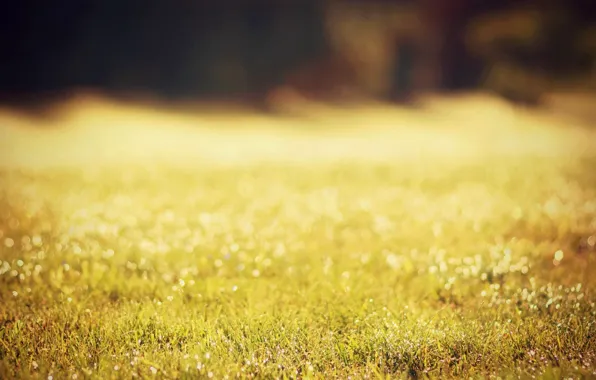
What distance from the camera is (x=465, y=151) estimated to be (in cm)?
1351

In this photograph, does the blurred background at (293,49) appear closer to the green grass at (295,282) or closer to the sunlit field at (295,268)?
the sunlit field at (295,268)

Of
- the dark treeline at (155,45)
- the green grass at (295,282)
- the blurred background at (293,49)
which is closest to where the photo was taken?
the green grass at (295,282)

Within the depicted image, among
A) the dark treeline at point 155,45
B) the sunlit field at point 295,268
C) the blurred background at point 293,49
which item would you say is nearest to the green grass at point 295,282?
the sunlit field at point 295,268

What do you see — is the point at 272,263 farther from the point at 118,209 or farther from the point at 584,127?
the point at 584,127

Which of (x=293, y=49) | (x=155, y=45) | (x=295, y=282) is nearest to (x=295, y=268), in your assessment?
(x=295, y=282)

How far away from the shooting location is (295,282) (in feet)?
15.8

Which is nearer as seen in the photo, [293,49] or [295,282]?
[295,282]

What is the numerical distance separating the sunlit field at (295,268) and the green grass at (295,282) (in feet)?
0.07

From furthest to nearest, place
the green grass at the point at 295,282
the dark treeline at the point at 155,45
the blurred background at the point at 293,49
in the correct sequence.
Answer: the blurred background at the point at 293,49
the dark treeline at the point at 155,45
the green grass at the point at 295,282

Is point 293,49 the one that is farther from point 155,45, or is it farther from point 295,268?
point 295,268

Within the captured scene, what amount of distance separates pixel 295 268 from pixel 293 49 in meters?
13.9

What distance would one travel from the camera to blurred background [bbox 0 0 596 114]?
15.5 metres

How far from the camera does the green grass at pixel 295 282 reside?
3.65m

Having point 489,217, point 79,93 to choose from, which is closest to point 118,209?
point 489,217
